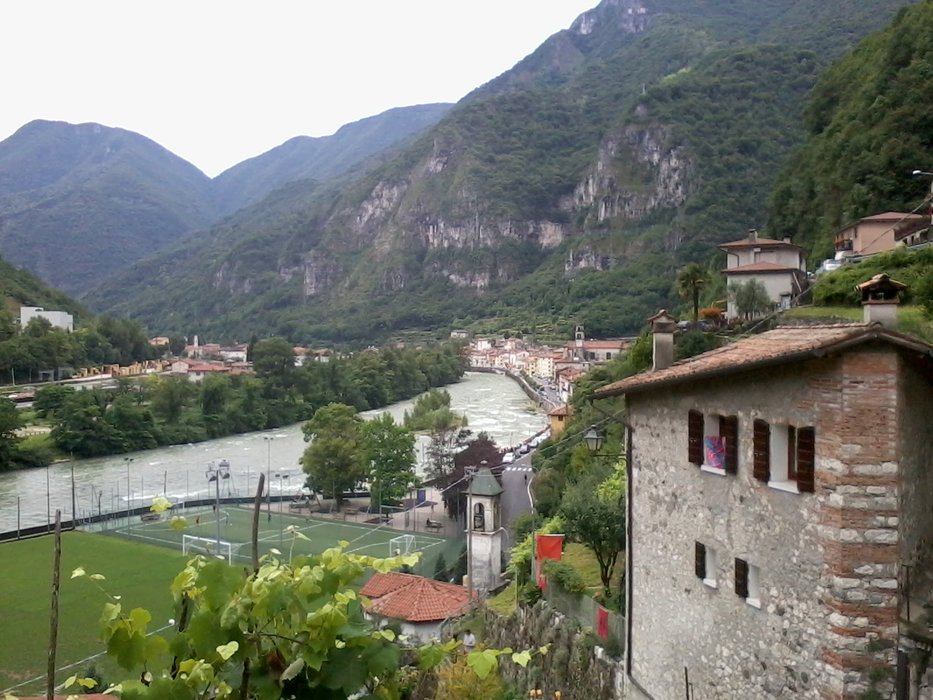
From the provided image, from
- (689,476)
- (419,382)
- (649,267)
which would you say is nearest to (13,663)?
(689,476)

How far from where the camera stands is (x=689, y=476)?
30.2 feet

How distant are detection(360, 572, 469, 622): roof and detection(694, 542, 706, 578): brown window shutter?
1144 centimetres

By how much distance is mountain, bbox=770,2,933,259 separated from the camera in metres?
36.9

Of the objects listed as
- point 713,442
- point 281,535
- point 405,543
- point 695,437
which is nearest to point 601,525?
point 695,437

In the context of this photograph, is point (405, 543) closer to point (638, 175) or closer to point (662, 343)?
point (662, 343)

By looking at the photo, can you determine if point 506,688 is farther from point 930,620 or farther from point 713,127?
point 713,127

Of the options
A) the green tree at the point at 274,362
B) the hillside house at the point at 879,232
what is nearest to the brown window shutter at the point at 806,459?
the hillside house at the point at 879,232

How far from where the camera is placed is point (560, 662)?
12547 millimetres

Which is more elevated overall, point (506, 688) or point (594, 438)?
point (594, 438)

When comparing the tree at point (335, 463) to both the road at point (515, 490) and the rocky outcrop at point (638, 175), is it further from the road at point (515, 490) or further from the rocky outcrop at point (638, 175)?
the rocky outcrop at point (638, 175)

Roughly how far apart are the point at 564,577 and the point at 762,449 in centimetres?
653

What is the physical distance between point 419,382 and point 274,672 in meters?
102

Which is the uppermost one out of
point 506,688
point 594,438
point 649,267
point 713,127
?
point 713,127

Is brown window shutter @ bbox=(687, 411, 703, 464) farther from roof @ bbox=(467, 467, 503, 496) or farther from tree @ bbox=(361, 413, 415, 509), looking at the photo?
tree @ bbox=(361, 413, 415, 509)
